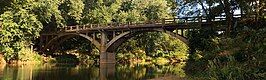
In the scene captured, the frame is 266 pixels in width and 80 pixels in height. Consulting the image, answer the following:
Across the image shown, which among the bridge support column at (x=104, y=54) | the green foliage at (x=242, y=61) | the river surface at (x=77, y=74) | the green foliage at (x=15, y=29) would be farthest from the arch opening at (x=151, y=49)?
the green foliage at (x=242, y=61)

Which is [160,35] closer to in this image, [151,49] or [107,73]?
[151,49]

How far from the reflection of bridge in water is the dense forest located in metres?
0.91

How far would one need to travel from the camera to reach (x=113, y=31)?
55.5 m

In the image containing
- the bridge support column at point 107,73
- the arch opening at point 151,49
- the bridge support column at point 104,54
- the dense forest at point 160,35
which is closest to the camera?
the dense forest at point 160,35

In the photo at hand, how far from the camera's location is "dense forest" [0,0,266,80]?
71.9ft

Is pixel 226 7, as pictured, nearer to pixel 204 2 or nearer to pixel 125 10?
pixel 204 2

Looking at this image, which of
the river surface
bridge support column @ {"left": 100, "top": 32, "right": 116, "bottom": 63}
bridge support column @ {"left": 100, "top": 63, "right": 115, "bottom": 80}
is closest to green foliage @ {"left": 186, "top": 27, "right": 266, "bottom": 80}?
the river surface

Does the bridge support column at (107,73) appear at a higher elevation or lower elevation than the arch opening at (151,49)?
lower

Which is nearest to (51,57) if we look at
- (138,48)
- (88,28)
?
(88,28)

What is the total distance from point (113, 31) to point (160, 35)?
17072mm

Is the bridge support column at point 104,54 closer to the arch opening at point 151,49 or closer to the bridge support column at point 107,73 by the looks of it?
the bridge support column at point 107,73

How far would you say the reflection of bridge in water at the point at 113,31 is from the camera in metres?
42.8

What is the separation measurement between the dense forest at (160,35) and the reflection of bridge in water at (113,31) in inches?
35.7

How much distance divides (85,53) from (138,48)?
35.2ft
